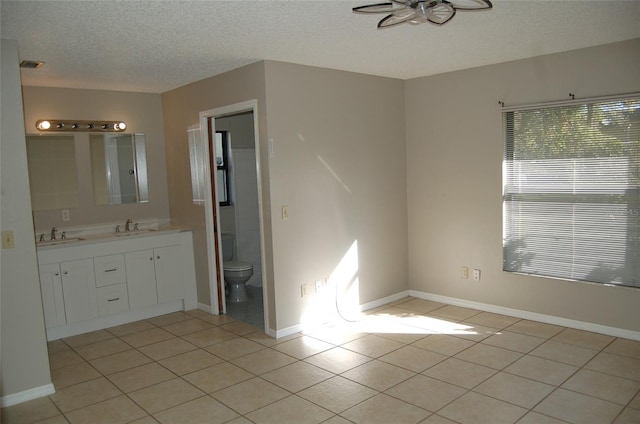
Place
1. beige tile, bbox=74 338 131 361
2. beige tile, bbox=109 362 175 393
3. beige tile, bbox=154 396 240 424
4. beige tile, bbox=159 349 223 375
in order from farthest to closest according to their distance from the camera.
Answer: beige tile, bbox=74 338 131 361 < beige tile, bbox=159 349 223 375 < beige tile, bbox=109 362 175 393 < beige tile, bbox=154 396 240 424

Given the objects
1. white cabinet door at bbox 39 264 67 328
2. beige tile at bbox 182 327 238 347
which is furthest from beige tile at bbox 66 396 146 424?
white cabinet door at bbox 39 264 67 328

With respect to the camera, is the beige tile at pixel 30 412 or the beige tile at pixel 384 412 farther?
the beige tile at pixel 30 412

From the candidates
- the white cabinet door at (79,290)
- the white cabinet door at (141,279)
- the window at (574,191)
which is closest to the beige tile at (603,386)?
the window at (574,191)

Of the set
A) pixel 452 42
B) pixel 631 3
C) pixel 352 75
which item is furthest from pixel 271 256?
pixel 631 3

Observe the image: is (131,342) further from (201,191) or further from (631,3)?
(631,3)

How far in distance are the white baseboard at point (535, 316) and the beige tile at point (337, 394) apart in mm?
1990

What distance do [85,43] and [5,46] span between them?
46 cm

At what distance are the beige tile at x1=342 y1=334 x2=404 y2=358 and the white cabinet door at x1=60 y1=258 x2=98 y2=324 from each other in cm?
236

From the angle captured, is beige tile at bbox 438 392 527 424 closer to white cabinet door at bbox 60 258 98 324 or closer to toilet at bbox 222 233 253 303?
toilet at bbox 222 233 253 303

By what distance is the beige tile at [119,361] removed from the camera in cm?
376

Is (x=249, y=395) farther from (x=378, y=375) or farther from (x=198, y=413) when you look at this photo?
(x=378, y=375)

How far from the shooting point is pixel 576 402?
2.98 meters

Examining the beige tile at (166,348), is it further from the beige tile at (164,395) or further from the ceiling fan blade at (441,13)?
the ceiling fan blade at (441,13)

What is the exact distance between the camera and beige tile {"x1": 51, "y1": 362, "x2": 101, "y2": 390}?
11.6ft
